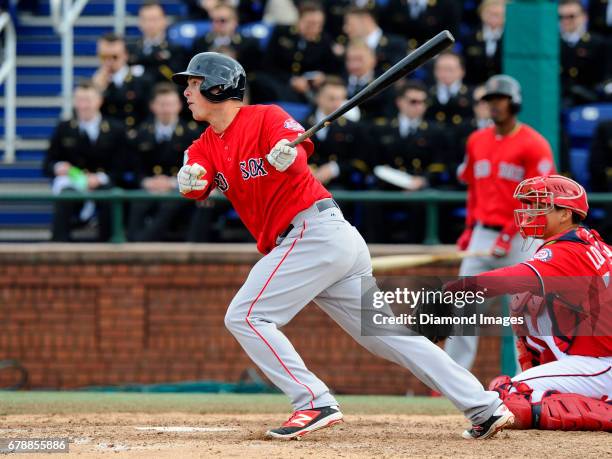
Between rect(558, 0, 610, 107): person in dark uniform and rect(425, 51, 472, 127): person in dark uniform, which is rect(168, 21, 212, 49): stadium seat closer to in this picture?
rect(425, 51, 472, 127): person in dark uniform

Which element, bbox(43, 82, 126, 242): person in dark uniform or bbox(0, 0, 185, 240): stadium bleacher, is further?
bbox(0, 0, 185, 240): stadium bleacher

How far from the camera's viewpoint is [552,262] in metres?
6.19

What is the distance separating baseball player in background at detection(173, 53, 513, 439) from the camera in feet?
20.3

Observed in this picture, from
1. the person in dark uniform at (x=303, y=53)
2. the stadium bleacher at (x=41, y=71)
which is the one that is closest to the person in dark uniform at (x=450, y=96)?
the person in dark uniform at (x=303, y=53)

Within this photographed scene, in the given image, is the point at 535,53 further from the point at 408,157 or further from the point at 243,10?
the point at 243,10

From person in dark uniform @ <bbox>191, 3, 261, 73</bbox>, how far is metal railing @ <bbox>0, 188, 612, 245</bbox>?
6.60 ft

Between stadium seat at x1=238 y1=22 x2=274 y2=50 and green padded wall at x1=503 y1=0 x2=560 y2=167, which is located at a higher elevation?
stadium seat at x1=238 y1=22 x2=274 y2=50

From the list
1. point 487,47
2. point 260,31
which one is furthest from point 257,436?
point 260,31

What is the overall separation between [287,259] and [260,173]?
0.43 meters

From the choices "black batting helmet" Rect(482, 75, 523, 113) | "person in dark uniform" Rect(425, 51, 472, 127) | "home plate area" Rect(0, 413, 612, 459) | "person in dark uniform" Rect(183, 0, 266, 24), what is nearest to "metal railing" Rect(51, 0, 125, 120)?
"person in dark uniform" Rect(183, 0, 266, 24)

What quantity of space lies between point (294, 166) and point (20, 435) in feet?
6.34

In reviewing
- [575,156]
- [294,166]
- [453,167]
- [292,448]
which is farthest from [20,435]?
[575,156]

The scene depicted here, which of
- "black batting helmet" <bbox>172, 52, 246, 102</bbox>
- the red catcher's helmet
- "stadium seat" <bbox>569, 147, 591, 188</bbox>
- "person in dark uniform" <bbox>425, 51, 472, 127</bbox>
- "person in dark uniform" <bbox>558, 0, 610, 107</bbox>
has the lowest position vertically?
the red catcher's helmet

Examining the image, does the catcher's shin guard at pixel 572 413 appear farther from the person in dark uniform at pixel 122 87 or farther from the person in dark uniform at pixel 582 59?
the person in dark uniform at pixel 122 87
